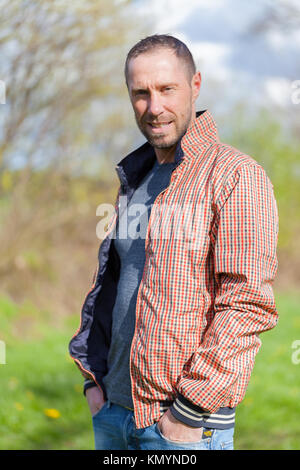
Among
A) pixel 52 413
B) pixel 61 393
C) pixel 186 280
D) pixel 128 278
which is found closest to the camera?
pixel 186 280

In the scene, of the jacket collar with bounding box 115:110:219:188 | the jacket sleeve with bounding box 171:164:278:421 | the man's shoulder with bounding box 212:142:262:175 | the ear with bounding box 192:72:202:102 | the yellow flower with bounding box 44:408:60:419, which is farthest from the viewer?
the yellow flower with bounding box 44:408:60:419

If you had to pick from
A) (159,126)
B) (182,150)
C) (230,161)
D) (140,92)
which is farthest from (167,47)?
(230,161)

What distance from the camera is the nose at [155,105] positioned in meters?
2.08

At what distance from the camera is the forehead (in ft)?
6.80

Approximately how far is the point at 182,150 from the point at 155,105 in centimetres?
21

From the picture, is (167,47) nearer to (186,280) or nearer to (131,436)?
(186,280)

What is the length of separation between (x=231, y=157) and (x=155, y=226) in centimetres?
37

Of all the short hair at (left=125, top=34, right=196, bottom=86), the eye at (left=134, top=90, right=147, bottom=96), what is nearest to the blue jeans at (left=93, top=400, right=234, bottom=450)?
the eye at (left=134, top=90, right=147, bottom=96)

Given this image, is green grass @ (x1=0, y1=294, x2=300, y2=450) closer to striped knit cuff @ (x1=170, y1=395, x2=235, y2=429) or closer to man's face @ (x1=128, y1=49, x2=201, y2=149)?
striped knit cuff @ (x1=170, y1=395, x2=235, y2=429)

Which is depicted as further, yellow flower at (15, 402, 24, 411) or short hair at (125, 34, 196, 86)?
yellow flower at (15, 402, 24, 411)

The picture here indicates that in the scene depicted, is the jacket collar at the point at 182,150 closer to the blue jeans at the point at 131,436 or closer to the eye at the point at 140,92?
the eye at the point at 140,92

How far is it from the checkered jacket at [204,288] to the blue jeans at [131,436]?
0.14 ft

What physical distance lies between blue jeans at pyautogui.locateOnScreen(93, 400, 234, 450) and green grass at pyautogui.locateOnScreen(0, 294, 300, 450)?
77.4 inches

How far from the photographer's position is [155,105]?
6.83ft
